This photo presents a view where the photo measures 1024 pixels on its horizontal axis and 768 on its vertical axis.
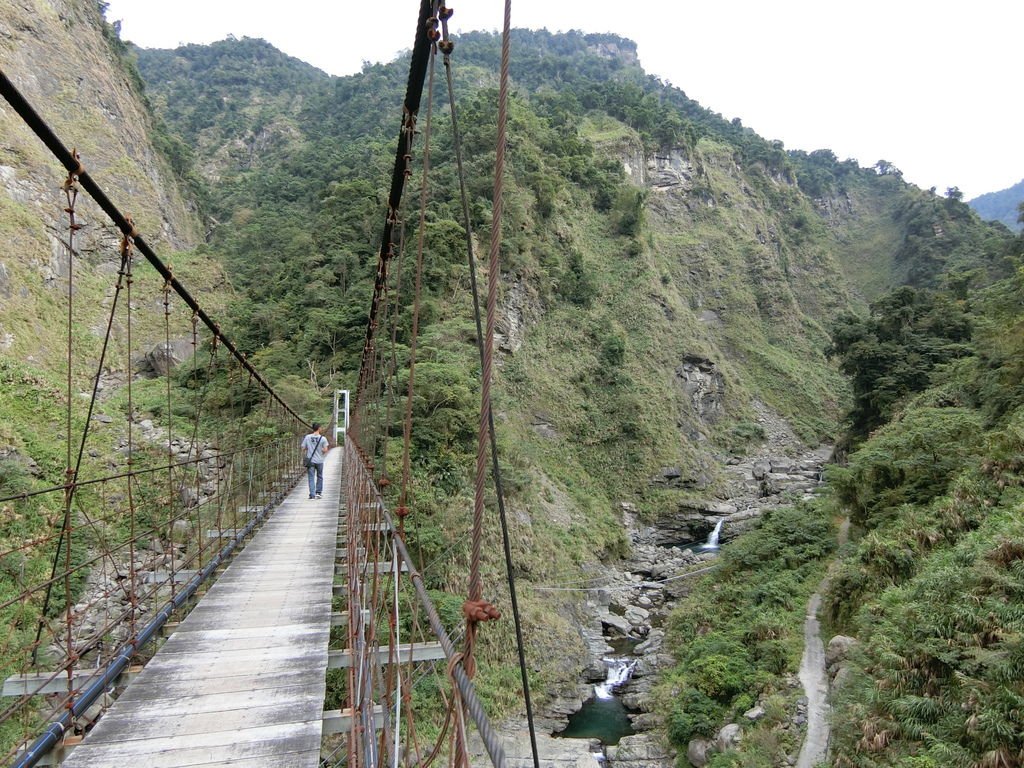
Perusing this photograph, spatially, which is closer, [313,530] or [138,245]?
[138,245]

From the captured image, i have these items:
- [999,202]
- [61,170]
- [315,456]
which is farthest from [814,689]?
[999,202]

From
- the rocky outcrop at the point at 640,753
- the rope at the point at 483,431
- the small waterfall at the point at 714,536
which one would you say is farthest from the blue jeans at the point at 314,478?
the small waterfall at the point at 714,536

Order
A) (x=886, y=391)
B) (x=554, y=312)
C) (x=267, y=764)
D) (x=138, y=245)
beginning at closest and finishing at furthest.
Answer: (x=267, y=764)
(x=138, y=245)
(x=886, y=391)
(x=554, y=312)

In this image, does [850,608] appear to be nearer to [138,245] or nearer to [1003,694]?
[1003,694]

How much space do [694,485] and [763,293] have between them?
67.0 ft

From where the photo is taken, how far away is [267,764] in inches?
76.3

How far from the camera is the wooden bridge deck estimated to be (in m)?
1.99

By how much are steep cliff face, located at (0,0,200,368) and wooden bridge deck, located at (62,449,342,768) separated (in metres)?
9.87

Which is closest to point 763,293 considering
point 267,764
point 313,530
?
point 313,530

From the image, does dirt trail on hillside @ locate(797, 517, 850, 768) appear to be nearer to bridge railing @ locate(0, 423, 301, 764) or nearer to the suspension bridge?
the suspension bridge

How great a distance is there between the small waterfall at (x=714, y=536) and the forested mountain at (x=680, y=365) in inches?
17.1

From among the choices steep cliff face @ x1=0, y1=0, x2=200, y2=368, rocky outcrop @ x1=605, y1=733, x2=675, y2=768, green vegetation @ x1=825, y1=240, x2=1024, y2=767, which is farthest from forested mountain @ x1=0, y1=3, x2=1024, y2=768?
steep cliff face @ x1=0, y1=0, x2=200, y2=368

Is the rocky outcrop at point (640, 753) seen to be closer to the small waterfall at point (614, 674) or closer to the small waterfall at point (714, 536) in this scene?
the small waterfall at point (614, 674)

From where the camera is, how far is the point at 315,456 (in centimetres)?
674
